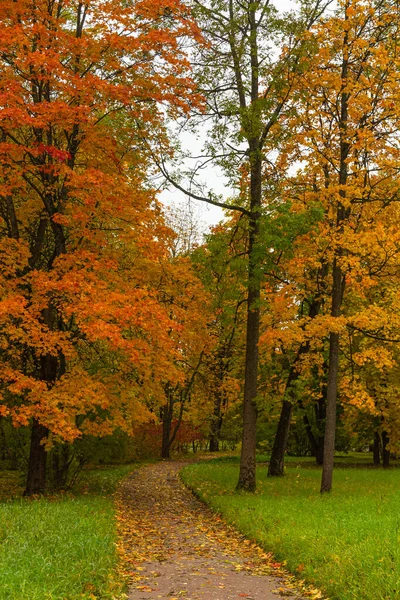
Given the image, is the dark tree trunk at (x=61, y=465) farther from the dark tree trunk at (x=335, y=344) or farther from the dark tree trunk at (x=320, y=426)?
the dark tree trunk at (x=320, y=426)

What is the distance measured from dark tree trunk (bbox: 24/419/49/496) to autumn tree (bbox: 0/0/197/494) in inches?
1.1

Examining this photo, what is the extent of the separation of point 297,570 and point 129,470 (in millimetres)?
17425

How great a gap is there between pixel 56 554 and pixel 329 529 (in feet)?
13.1

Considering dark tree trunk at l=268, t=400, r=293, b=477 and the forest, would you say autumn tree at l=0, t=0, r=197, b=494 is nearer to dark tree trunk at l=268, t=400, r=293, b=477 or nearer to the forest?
the forest

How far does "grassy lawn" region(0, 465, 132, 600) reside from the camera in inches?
213

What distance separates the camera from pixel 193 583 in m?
6.59

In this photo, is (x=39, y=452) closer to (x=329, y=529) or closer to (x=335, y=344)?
(x=329, y=529)

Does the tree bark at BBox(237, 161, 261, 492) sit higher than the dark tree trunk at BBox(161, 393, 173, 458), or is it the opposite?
the tree bark at BBox(237, 161, 261, 492)

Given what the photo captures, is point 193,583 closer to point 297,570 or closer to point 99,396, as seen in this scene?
point 297,570

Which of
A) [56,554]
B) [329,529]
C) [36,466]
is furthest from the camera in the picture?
[36,466]

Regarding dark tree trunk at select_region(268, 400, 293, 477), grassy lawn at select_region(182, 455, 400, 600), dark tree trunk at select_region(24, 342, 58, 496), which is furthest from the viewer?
dark tree trunk at select_region(268, 400, 293, 477)

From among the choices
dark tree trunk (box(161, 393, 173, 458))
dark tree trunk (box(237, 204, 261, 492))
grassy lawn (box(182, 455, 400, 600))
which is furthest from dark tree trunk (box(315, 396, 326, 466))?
dark tree trunk (box(237, 204, 261, 492))

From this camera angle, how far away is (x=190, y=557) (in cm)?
798

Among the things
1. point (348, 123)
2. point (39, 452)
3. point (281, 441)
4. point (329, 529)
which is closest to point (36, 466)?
point (39, 452)
